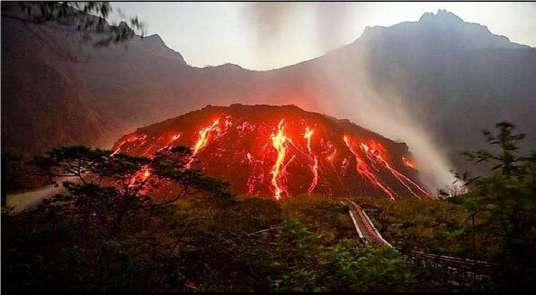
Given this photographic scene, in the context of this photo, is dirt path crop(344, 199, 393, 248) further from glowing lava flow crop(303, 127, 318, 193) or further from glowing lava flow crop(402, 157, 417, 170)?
glowing lava flow crop(402, 157, 417, 170)

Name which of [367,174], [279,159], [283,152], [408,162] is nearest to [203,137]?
[283,152]

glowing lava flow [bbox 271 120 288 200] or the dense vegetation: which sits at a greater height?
glowing lava flow [bbox 271 120 288 200]

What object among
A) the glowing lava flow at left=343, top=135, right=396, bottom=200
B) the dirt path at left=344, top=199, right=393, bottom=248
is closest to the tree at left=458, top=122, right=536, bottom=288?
the dirt path at left=344, top=199, right=393, bottom=248

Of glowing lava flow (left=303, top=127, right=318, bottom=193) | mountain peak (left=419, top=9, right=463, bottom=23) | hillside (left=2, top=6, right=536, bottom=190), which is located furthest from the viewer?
mountain peak (left=419, top=9, right=463, bottom=23)

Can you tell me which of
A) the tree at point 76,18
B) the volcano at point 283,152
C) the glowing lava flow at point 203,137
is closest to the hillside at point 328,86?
the volcano at point 283,152

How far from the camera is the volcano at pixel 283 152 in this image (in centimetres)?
4316

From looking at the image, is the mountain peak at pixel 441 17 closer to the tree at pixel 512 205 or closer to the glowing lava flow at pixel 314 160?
the glowing lava flow at pixel 314 160

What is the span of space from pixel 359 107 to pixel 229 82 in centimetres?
5373

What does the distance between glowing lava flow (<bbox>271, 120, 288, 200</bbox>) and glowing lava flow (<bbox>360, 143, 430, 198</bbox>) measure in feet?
41.6

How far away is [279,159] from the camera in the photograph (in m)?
47.3

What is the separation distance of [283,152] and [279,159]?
210 cm

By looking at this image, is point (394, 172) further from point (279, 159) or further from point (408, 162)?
point (279, 159)

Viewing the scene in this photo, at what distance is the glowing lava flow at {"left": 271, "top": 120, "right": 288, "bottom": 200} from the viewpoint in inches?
1603

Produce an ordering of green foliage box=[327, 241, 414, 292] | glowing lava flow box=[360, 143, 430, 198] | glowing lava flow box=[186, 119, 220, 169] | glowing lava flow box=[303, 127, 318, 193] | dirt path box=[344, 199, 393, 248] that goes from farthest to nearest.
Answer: glowing lava flow box=[186, 119, 220, 169]
glowing lava flow box=[360, 143, 430, 198]
glowing lava flow box=[303, 127, 318, 193]
dirt path box=[344, 199, 393, 248]
green foliage box=[327, 241, 414, 292]
